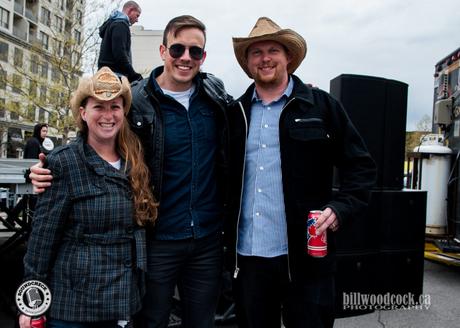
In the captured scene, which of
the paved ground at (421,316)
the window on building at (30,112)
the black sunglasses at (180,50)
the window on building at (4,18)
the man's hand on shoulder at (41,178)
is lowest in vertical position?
the paved ground at (421,316)

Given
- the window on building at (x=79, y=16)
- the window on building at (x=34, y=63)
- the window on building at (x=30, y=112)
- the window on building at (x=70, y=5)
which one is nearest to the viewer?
the window on building at (x=30, y=112)

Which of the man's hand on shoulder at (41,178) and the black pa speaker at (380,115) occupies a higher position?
the black pa speaker at (380,115)

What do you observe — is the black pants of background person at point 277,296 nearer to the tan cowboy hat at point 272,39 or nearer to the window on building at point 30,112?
the tan cowboy hat at point 272,39

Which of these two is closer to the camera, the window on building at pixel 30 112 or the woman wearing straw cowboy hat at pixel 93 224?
the woman wearing straw cowboy hat at pixel 93 224

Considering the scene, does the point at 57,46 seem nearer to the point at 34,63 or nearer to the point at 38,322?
the point at 34,63

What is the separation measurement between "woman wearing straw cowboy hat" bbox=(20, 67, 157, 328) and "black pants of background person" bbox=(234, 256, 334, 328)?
59cm

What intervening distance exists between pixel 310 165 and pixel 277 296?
740mm

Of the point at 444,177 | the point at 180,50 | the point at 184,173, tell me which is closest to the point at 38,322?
the point at 184,173

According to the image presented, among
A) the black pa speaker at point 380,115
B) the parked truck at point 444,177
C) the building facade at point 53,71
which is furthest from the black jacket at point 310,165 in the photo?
the building facade at point 53,71

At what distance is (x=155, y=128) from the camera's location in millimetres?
2322

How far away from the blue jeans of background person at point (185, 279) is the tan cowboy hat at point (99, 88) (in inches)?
30.5

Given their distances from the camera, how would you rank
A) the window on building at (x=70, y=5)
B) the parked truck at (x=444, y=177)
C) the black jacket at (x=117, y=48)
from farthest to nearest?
the window on building at (x=70, y=5), the parked truck at (x=444, y=177), the black jacket at (x=117, y=48)

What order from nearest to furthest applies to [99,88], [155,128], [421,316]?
[99,88]
[155,128]
[421,316]

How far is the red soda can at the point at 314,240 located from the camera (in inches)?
85.2
